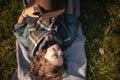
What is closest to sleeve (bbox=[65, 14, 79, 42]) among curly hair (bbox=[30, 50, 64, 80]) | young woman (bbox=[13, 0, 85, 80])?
young woman (bbox=[13, 0, 85, 80])

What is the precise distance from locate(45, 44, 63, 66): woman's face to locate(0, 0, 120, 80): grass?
697 mm

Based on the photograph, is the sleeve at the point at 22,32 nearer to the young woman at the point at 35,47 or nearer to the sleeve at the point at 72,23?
the young woman at the point at 35,47

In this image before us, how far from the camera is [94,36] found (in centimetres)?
441

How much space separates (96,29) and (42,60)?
1.13m

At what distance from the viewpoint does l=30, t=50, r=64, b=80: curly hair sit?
3.72 meters

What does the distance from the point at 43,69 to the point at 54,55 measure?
26cm

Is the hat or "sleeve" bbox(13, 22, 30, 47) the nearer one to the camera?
the hat

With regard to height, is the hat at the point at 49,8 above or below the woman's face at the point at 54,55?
above

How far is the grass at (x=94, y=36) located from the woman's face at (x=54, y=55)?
70cm

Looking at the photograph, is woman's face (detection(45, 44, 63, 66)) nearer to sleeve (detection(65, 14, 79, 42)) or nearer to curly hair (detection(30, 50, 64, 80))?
curly hair (detection(30, 50, 64, 80))

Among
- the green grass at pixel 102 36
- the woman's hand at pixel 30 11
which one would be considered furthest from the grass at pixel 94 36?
the woman's hand at pixel 30 11

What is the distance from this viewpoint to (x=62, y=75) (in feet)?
13.0

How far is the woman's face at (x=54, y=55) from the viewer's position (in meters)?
3.66

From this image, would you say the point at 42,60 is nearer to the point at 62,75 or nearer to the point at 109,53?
the point at 62,75
